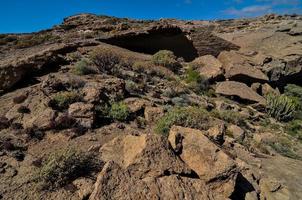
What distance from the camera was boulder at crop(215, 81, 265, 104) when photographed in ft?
52.1

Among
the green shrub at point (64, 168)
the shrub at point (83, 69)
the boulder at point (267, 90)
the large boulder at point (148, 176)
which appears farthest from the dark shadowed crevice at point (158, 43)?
the large boulder at point (148, 176)

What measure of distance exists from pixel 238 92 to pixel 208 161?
32.3 ft

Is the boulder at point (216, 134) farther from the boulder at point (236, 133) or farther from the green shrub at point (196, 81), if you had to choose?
the green shrub at point (196, 81)

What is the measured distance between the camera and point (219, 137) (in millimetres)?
9188

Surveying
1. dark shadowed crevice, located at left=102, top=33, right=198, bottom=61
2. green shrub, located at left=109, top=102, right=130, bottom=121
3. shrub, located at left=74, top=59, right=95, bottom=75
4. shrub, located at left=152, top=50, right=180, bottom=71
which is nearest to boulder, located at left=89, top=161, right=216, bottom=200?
green shrub, located at left=109, top=102, right=130, bottom=121

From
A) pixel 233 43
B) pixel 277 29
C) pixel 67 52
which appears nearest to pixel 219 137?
pixel 67 52

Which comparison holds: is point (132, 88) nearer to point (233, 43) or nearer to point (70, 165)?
point (70, 165)

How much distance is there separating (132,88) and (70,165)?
6.29 meters

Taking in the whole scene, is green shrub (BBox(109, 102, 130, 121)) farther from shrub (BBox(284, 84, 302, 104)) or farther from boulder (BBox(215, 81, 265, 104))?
shrub (BBox(284, 84, 302, 104))

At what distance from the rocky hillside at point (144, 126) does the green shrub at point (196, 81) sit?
0.07m

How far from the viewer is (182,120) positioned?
30.7 feet

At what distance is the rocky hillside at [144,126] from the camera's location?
622cm

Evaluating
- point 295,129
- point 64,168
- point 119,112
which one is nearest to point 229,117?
point 295,129

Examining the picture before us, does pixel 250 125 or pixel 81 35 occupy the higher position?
pixel 81 35
